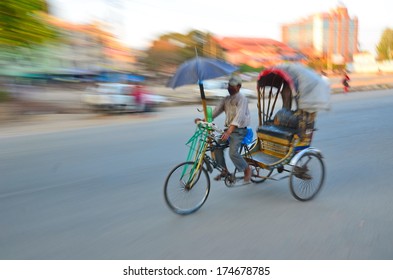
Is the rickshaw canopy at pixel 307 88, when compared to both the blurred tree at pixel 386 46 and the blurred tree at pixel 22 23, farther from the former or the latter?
the blurred tree at pixel 386 46

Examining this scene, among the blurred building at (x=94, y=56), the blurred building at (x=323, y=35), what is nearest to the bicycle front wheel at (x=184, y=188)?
the blurred building at (x=94, y=56)

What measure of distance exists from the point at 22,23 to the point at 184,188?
2.53 m

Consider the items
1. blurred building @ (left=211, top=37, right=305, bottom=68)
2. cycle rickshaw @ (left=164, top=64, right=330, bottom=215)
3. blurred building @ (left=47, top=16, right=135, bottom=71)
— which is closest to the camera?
cycle rickshaw @ (left=164, top=64, right=330, bottom=215)

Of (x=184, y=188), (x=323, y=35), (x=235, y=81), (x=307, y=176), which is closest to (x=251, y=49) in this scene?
(x=323, y=35)

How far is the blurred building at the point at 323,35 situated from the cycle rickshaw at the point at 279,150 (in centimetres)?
6643

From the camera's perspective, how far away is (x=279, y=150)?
17.3 ft

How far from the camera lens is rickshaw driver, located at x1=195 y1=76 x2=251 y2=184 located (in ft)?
15.0

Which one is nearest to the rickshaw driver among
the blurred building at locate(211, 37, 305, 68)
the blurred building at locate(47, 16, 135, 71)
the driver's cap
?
the driver's cap

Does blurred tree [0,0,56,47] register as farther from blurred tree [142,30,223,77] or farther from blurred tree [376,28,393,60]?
blurred tree [376,28,393,60]

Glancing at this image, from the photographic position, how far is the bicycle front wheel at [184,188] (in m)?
4.40

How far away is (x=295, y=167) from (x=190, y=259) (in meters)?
2.12

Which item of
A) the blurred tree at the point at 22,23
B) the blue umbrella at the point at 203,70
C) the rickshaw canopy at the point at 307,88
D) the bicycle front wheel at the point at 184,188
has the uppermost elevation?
the blurred tree at the point at 22,23

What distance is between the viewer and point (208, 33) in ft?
147

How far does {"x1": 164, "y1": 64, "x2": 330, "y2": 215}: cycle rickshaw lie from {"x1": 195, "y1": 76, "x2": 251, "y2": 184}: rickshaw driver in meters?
0.10
